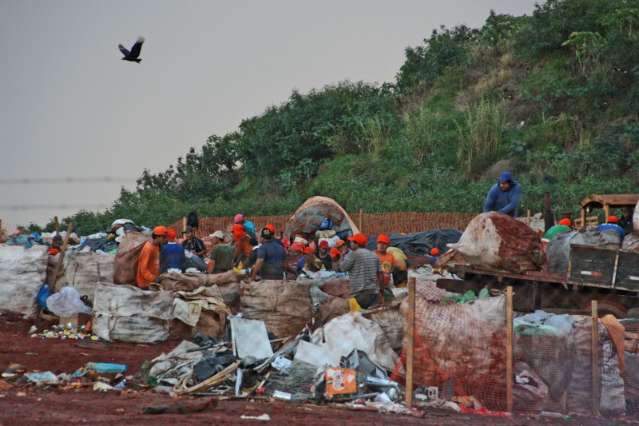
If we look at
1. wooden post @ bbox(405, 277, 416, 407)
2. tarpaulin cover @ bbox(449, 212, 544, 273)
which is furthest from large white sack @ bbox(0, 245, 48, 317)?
wooden post @ bbox(405, 277, 416, 407)

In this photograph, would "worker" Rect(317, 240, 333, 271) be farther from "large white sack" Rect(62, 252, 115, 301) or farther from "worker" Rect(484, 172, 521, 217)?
"large white sack" Rect(62, 252, 115, 301)

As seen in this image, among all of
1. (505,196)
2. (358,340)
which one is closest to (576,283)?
(505,196)

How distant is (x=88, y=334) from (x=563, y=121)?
28721 millimetres

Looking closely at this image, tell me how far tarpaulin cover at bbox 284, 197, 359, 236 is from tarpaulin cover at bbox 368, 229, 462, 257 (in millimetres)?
3139

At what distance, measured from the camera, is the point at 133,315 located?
15.4 meters

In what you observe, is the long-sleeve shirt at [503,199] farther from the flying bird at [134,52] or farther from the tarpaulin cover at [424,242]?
the tarpaulin cover at [424,242]

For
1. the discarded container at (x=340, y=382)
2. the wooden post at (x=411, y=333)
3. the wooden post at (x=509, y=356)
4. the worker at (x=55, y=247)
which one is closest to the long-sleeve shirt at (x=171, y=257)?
the worker at (x=55, y=247)

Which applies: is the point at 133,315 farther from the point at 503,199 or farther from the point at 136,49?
the point at 503,199

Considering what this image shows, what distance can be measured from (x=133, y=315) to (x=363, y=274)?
3.03m

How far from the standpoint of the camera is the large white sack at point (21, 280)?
17.1m

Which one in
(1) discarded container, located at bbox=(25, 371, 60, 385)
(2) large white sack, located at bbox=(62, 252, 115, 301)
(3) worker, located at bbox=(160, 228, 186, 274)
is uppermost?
(3) worker, located at bbox=(160, 228, 186, 274)

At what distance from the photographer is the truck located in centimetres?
1628

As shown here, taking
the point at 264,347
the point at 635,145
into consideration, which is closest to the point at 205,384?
the point at 264,347

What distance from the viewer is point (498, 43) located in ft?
168
